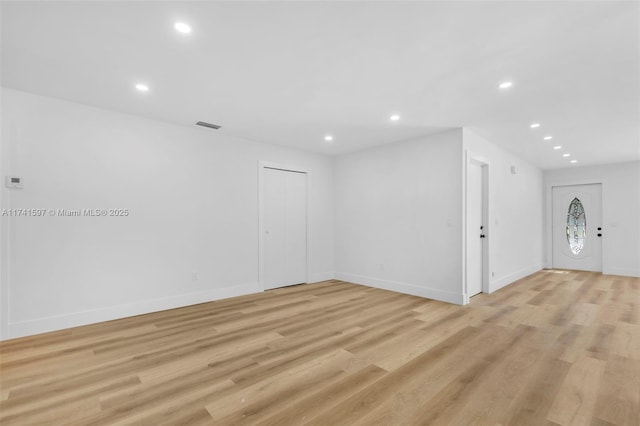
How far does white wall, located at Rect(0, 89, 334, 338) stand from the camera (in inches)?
125

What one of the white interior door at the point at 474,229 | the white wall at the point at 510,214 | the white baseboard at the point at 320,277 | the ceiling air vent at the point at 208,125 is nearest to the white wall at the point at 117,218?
the ceiling air vent at the point at 208,125

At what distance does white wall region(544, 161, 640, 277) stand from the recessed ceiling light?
928 cm

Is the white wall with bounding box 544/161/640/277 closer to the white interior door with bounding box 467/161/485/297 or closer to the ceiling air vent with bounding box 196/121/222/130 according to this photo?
the white interior door with bounding box 467/161/485/297

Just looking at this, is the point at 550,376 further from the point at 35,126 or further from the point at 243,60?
the point at 35,126

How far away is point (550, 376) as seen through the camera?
230 cm

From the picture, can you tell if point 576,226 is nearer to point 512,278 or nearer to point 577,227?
point 577,227

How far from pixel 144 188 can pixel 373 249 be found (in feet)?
13.2

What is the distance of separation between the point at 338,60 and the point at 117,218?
342cm

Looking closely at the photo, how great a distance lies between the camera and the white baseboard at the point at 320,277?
5.97 meters

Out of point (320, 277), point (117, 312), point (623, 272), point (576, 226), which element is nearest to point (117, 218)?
point (117, 312)

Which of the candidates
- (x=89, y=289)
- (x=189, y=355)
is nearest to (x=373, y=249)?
(x=189, y=355)

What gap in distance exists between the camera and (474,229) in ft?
15.8

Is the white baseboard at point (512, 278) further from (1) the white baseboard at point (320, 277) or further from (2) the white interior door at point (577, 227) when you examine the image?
(1) the white baseboard at point (320, 277)

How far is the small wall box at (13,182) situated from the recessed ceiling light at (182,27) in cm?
267
